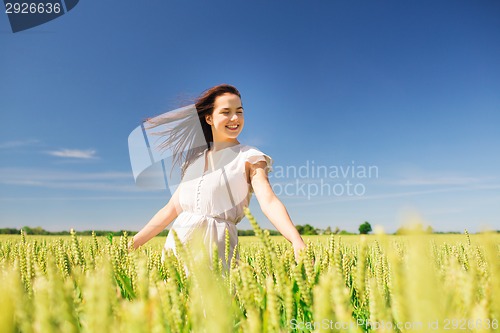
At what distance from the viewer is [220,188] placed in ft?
12.5

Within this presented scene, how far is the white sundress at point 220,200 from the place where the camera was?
363 cm

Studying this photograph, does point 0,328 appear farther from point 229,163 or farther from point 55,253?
point 229,163

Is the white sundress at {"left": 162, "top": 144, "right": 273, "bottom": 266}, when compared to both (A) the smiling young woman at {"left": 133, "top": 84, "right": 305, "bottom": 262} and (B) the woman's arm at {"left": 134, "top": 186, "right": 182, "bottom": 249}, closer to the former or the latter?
(A) the smiling young woman at {"left": 133, "top": 84, "right": 305, "bottom": 262}

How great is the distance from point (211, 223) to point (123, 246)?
1.86 meters

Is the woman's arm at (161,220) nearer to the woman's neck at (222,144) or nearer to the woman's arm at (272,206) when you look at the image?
the woman's neck at (222,144)

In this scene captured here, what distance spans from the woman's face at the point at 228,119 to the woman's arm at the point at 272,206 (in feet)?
1.65

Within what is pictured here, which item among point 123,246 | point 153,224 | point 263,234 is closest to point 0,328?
point 263,234

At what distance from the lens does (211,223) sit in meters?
3.69

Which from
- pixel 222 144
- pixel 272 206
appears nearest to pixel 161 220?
pixel 222 144

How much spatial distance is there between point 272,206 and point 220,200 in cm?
83

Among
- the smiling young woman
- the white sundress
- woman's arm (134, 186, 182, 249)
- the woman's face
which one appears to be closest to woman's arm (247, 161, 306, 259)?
the smiling young woman

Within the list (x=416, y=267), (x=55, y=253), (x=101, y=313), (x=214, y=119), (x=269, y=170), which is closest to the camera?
Answer: (x=416, y=267)

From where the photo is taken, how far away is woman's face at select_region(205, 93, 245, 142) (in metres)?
4.02

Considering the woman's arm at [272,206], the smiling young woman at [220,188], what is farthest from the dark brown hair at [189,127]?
the woman's arm at [272,206]
